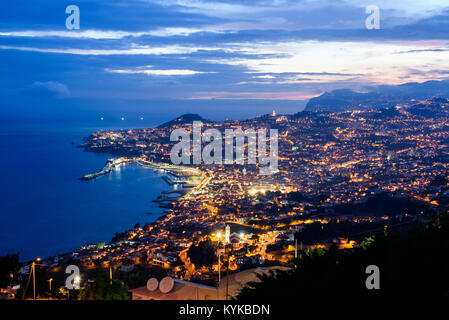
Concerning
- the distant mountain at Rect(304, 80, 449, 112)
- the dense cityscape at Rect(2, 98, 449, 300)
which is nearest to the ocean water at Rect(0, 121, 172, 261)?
the dense cityscape at Rect(2, 98, 449, 300)

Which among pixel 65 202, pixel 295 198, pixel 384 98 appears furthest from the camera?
pixel 384 98

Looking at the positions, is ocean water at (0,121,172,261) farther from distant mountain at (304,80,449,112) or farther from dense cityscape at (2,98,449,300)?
distant mountain at (304,80,449,112)

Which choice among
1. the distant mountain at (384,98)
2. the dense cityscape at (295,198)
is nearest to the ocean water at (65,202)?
the dense cityscape at (295,198)

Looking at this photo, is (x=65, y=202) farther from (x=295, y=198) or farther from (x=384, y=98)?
(x=384, y=98)

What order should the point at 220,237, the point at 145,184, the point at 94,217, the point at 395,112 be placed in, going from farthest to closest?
the point at 395,112 → the point at 145,184 → the point at 94,217 → the point at 220,237

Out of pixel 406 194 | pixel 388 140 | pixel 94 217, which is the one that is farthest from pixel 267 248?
pixel 388 140

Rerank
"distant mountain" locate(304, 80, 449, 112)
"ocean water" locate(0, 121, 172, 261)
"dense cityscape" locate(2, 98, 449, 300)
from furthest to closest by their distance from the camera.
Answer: "distant mountain" locate(304, 80, 449, 112) → "ocean water" locate(0, 121, 172, 261) → "dense cityscape" locate(2, 98, 449, 300)

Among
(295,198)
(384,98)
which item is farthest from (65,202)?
(384,98)

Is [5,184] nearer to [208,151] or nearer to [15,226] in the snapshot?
[15,226]
